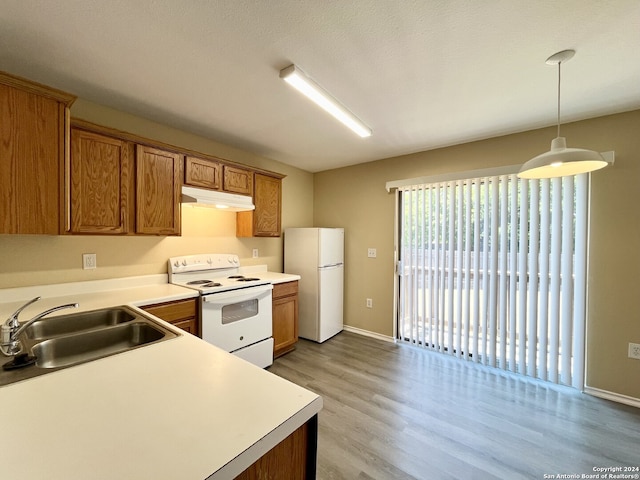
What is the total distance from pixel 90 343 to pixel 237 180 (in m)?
1.99

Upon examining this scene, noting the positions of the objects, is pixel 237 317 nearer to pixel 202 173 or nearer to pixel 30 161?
pixel 202 173

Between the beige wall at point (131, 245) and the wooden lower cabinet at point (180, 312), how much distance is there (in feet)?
2.18

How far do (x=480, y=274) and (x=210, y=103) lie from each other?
3.15 meters

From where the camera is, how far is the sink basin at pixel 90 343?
1.23 metres

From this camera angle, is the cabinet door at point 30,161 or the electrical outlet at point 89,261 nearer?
the cabinet door at point 30,161

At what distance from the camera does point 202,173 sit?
264cm

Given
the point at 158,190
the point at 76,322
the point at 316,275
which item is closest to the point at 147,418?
the point at 76,322

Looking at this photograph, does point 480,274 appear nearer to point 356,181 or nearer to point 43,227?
point 356,181

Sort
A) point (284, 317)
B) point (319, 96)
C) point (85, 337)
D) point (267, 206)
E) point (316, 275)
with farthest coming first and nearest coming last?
point (316, 275) < point (267, 206) < point (284, 317) < point (319, 96) < point (85, 337)

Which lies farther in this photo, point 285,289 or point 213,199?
point 285,289

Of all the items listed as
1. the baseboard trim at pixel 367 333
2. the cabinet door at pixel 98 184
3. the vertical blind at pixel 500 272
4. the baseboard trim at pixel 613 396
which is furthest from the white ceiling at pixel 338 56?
the baseboard trim at pixel 367 333

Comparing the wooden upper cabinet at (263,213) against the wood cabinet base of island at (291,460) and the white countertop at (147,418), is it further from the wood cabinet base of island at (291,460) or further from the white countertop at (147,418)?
the wood cabinet base of island at (291,460)

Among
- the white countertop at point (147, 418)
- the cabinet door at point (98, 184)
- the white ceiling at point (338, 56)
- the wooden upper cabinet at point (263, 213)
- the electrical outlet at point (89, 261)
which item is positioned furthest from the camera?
the wooden upper cabinet at point (263, 213)

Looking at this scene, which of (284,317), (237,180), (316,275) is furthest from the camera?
(316,275)
